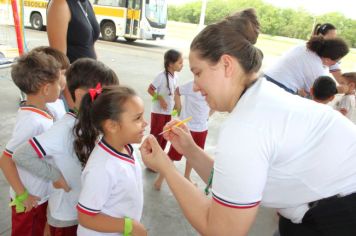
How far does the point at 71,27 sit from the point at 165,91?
56.1 inches

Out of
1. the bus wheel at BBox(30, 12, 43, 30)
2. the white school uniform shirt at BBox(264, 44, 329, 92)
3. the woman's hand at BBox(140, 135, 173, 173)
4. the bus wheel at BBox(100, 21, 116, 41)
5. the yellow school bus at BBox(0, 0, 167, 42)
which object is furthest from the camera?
the bus wheel at BBox(30, 12, 43, 30)

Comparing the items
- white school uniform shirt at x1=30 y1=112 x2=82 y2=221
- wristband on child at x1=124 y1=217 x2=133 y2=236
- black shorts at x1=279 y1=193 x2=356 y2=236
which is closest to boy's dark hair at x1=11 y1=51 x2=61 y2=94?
white school uniform shirt at x1=30 y1=112 x2=82 y2=221

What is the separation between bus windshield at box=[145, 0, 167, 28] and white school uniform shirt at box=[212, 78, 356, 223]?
37.9ft

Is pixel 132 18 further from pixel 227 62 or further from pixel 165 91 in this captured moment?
pixel 227 62

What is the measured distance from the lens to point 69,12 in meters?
1.85

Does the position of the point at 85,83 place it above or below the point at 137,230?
above

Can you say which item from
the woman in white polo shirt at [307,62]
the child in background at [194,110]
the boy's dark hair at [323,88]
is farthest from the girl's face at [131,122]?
the woman in white polo shirt at [307,62]

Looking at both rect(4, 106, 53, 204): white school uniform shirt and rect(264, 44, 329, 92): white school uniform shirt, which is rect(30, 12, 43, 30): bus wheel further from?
rect(4, 106, 53, 204): white school uniform shirt

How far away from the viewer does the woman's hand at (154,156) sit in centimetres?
117

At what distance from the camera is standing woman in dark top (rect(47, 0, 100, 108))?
5.99 feet

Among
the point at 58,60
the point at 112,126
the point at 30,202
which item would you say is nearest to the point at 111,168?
the point at 112,126

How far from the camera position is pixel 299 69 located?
9.82 ft

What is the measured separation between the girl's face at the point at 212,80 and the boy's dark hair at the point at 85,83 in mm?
554

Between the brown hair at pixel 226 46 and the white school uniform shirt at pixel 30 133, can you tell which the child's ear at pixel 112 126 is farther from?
the brown hair at pixel 226 46
